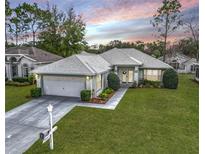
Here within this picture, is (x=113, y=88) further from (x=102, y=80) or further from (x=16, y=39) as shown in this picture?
(x=16, y=39)

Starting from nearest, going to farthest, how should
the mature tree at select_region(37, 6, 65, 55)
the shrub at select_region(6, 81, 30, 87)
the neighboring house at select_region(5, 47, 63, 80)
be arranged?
the shrub at select_region(6, 81, 30, 87), the neighboring house at select_region(5, 47, 63, 80), the mature tree at select_region(37, 6, 65, 55)

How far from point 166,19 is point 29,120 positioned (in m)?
22.1

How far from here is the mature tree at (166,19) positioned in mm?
22317

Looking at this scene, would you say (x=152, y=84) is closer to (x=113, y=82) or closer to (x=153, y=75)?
(x=153, y=75)

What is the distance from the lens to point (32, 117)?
8531mm

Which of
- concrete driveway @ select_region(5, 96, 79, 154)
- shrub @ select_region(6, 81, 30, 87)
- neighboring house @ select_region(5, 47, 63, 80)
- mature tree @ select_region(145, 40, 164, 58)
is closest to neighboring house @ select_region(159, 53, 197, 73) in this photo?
mature tree @ select_region(145, 40, 164, 58)

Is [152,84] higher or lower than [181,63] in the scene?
lower

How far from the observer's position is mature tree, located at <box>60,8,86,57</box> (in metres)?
26.4

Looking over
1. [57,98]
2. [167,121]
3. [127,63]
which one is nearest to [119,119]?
[167,121]

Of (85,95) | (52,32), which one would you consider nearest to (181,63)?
(52,32)

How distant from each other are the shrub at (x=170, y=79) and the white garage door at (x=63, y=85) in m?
8.41

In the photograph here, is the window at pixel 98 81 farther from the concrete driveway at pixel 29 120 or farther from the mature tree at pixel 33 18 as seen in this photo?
the mature tree at pixel 33 18

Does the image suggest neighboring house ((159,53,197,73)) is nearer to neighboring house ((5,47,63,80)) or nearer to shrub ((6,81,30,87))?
neighboring house ((5,47,63,80))

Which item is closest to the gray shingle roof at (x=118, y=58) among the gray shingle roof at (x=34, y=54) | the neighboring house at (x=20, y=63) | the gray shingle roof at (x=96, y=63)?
the gray shingle roof at (x=96, y=63)
